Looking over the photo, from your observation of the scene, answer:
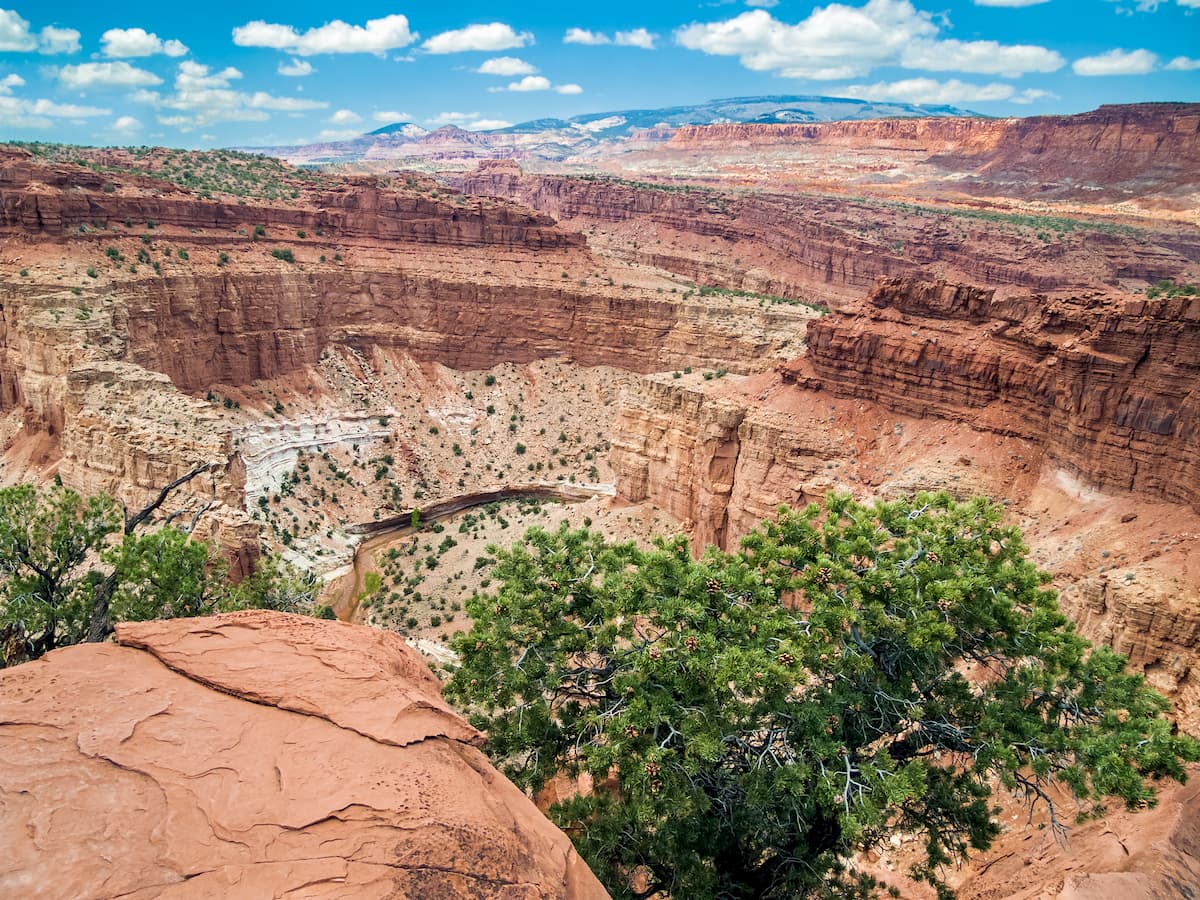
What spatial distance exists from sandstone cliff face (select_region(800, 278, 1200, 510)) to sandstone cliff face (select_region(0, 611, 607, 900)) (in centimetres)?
2136

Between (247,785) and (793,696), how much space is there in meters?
10.5

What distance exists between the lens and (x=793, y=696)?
14961 mm

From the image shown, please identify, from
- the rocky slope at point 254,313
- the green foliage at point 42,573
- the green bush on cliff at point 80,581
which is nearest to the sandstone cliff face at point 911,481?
the rocky slope at point 254,313

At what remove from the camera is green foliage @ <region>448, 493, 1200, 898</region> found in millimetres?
13039

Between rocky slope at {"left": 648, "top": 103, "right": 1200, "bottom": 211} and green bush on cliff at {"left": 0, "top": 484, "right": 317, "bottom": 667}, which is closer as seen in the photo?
green bush on cliff at {"left": 0, "top": 484, "right": 317, "bottom": 667}

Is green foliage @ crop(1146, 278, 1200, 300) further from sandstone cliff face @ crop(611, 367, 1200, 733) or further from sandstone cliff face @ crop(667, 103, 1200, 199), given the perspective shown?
sandstone cliff face @ crop(667, 103, 1200, 199)

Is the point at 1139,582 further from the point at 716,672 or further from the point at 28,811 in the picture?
the point at 28,811

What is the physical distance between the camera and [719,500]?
113 feet

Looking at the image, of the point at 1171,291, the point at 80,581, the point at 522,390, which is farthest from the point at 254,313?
the point at 1171,291

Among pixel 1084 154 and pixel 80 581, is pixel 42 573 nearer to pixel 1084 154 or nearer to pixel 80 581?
pixel 80 581

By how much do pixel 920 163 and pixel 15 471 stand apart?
192 m

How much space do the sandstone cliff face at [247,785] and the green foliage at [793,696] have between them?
16.4 ft

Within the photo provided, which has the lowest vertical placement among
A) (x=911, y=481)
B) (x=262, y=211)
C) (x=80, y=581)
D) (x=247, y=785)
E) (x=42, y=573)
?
(x=911, y=481)

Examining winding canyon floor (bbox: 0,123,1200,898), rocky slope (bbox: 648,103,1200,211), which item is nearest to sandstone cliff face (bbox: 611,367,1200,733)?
winding canyon floor (bbox: 0,123,1200,898)
